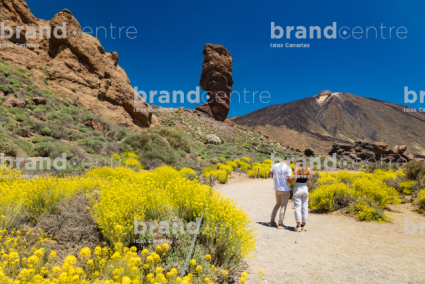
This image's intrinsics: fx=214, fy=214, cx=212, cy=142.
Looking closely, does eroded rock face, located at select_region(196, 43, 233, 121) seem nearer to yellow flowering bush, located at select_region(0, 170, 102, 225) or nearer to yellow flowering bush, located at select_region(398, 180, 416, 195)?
yellow flowering bush, located at select_region(398, 180, 416, 195)

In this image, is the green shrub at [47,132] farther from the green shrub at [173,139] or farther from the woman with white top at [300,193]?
the woman with white top at [300,193]

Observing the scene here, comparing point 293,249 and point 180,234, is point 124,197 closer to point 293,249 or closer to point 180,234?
point 180,234

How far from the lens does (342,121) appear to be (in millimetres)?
116312

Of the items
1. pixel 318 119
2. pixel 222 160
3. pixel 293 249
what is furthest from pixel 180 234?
pixel 318 119

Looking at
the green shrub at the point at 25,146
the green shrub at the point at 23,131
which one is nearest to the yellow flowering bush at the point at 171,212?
the green shrub at the point at 25,146

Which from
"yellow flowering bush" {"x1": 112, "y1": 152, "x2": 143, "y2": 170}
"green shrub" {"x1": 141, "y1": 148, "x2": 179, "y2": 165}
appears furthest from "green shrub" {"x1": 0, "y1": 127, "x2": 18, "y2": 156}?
"green shrub" {"x1": 141, "y1": 148, "x2": 179, "y2": 165}

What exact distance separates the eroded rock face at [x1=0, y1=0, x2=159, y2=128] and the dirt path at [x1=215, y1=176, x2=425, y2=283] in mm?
17696

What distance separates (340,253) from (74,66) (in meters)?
23.1

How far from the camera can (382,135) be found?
99.8m

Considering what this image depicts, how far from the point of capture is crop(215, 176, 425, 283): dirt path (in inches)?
123

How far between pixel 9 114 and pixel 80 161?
534cm

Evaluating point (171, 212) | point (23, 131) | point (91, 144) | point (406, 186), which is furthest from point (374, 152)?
point (23, 131)

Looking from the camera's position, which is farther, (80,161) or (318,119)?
(318,119)

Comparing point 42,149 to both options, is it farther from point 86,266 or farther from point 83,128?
point 86,266
